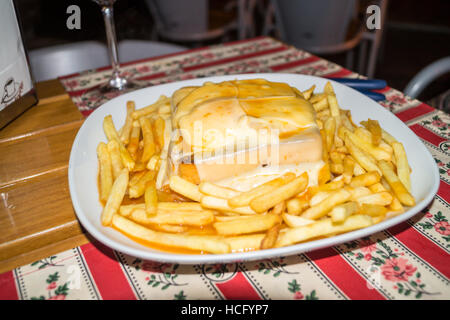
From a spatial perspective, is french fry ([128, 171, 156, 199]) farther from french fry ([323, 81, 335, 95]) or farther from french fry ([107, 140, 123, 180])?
french fry ([323, 81, 335, 95])

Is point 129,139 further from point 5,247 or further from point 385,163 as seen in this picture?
point 385,163

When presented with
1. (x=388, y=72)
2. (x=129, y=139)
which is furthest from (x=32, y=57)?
(x=388, y=72)

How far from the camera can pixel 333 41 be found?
4.95 m

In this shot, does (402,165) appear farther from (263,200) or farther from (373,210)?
(263,200)

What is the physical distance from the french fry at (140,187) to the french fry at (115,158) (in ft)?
0.37

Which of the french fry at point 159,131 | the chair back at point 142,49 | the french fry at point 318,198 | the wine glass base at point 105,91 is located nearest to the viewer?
the french fry at point 318,198

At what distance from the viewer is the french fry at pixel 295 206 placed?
132cm

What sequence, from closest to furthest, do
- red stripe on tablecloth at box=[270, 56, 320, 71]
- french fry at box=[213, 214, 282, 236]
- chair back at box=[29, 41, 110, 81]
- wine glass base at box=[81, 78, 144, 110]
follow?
french fry at box=[213, 214, 282, 236] → wine glass base at box=[81, 78, 144, 110] → red stripe on tablecloth at box=[270, 56, 320, 71] → chair back at box=[29, 41, 110, 81]

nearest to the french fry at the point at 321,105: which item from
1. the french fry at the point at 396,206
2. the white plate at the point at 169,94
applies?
the white plate at the point at 169,94

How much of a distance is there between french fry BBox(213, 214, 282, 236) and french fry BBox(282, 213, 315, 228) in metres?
0.03

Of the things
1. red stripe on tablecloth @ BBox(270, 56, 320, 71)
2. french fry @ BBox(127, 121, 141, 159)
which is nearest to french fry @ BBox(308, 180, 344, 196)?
french fry @ BBox(127, 121, 141, 159)

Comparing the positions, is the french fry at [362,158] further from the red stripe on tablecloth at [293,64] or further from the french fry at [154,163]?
the red stripe on tablecloth at [293,64]

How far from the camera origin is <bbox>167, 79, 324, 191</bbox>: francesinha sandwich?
145 centimetres
